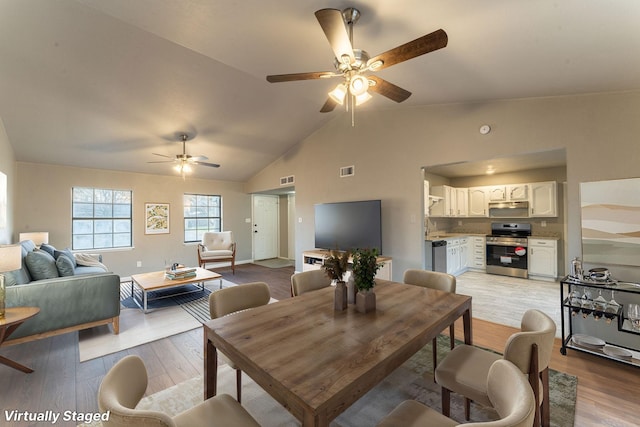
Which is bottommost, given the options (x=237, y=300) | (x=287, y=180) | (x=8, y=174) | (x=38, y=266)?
(x=237, y=300)

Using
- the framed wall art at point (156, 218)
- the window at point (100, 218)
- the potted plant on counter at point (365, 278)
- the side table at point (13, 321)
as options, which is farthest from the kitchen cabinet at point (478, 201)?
the window at point (100, 218)

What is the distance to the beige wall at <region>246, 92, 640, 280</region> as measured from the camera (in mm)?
2584

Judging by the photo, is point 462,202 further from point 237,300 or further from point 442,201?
point 237,300

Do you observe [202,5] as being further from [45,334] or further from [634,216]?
[634,216]

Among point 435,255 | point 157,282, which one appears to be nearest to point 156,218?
point 157,282

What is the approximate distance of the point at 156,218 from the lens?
20.8 ft

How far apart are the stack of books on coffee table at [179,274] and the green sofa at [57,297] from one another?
108cm

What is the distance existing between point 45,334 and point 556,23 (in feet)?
16.2

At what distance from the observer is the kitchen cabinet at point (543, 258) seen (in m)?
5.21

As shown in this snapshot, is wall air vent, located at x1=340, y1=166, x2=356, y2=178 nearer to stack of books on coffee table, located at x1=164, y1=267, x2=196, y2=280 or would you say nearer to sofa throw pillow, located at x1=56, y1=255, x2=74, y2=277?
stack of books on coffee table, located at x1=164, y1=267, x2=196, y2=280

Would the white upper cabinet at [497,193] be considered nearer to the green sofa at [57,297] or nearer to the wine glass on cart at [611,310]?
the wine glass on cart at [611,310]

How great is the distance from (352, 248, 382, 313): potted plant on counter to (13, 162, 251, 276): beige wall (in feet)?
20.2

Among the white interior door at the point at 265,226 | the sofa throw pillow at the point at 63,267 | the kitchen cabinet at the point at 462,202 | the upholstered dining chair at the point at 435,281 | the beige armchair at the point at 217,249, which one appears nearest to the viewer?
the upholstered dining chair at the point at 435,281

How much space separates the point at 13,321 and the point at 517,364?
344 cm
